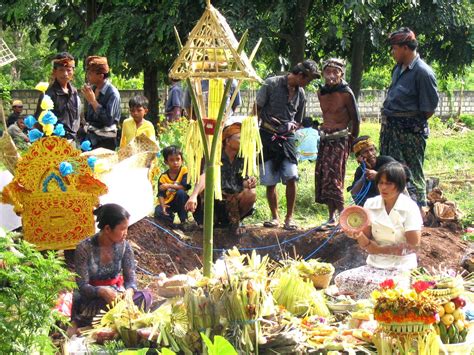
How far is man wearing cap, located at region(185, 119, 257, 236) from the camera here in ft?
28.6

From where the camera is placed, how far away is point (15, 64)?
3052cm

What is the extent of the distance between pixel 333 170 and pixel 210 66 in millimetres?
3695

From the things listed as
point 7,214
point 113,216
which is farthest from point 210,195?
point 7,214

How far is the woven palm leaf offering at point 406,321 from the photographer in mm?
5012

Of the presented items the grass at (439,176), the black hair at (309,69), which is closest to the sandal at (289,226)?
→ the grass at (439,176)

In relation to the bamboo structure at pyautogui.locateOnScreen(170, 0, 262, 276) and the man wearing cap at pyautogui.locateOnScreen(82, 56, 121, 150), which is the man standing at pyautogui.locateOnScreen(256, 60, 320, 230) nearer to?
the man wearing cap at pyautogui.locateOnScreen(82, 56, 121, 150)

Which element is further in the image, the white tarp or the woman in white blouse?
the white tarp

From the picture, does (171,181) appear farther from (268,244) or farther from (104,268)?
(104,268)

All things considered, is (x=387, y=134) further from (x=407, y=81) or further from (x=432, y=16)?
(x=432, y=16)

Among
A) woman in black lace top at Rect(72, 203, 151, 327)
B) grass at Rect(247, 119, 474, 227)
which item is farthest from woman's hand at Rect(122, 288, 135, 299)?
grass at Rect(247, 119, 474, 227)

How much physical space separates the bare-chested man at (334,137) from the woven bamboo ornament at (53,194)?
273cm

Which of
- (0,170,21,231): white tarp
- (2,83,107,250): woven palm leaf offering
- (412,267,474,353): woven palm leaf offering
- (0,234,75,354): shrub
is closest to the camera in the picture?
(0,234,75,354): shrub

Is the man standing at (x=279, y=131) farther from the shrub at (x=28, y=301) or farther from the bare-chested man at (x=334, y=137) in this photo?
the shrub at (x=28, y=301)

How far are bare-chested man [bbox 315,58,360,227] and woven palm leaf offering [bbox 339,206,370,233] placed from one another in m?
Answer: 2.24
